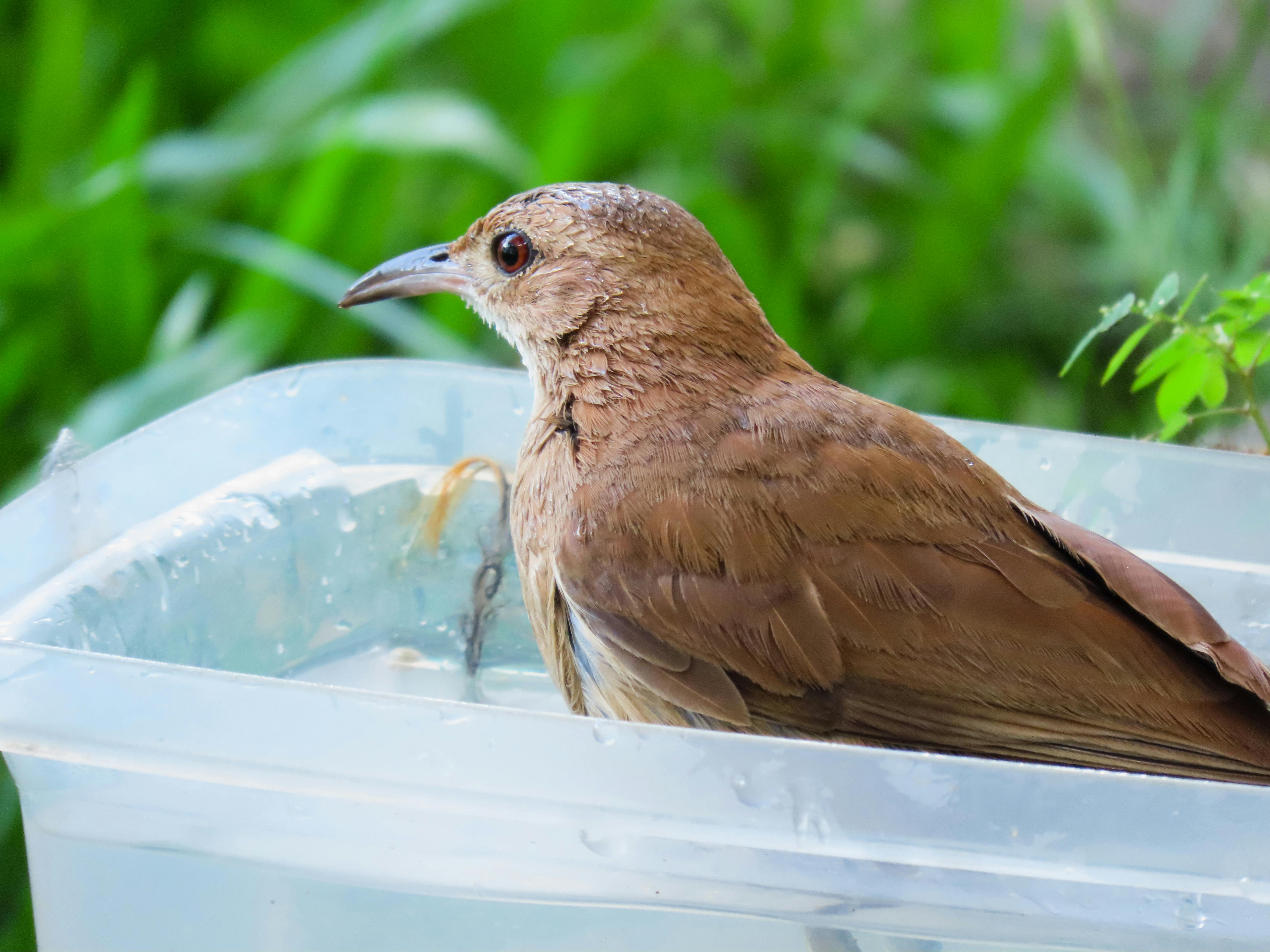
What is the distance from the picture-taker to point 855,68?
149 inches

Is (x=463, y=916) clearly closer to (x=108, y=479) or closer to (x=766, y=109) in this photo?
(x=108, y=479)

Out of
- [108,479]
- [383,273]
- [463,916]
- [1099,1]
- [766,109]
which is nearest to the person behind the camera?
[463,916]

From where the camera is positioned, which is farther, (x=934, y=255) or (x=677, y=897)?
(x=934, y=255)

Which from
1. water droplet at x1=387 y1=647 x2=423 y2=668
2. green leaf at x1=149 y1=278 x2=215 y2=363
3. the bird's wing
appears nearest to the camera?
the bird's wing

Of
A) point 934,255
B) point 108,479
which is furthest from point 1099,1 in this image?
point 108,479

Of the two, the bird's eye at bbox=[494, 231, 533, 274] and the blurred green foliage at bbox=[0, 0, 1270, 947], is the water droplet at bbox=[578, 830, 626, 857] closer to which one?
the bird's eye at bbox=[494, 231, 533, 274]

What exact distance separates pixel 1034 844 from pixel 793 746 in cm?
19

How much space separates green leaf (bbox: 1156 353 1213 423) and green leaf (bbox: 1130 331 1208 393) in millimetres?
10

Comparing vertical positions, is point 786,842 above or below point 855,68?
below

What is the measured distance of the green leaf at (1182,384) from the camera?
4.63 feet

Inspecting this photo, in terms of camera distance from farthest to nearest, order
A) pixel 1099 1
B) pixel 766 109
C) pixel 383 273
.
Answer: pixel 766 109 → pixel 1099 1 → pixel 383 273

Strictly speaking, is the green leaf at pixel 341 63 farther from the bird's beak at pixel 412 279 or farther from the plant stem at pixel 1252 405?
the plant stem at pixel 1252 405

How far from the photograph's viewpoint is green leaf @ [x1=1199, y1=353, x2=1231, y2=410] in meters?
1.40

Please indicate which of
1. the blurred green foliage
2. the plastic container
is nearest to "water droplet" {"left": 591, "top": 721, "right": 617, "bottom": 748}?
the plastic container
